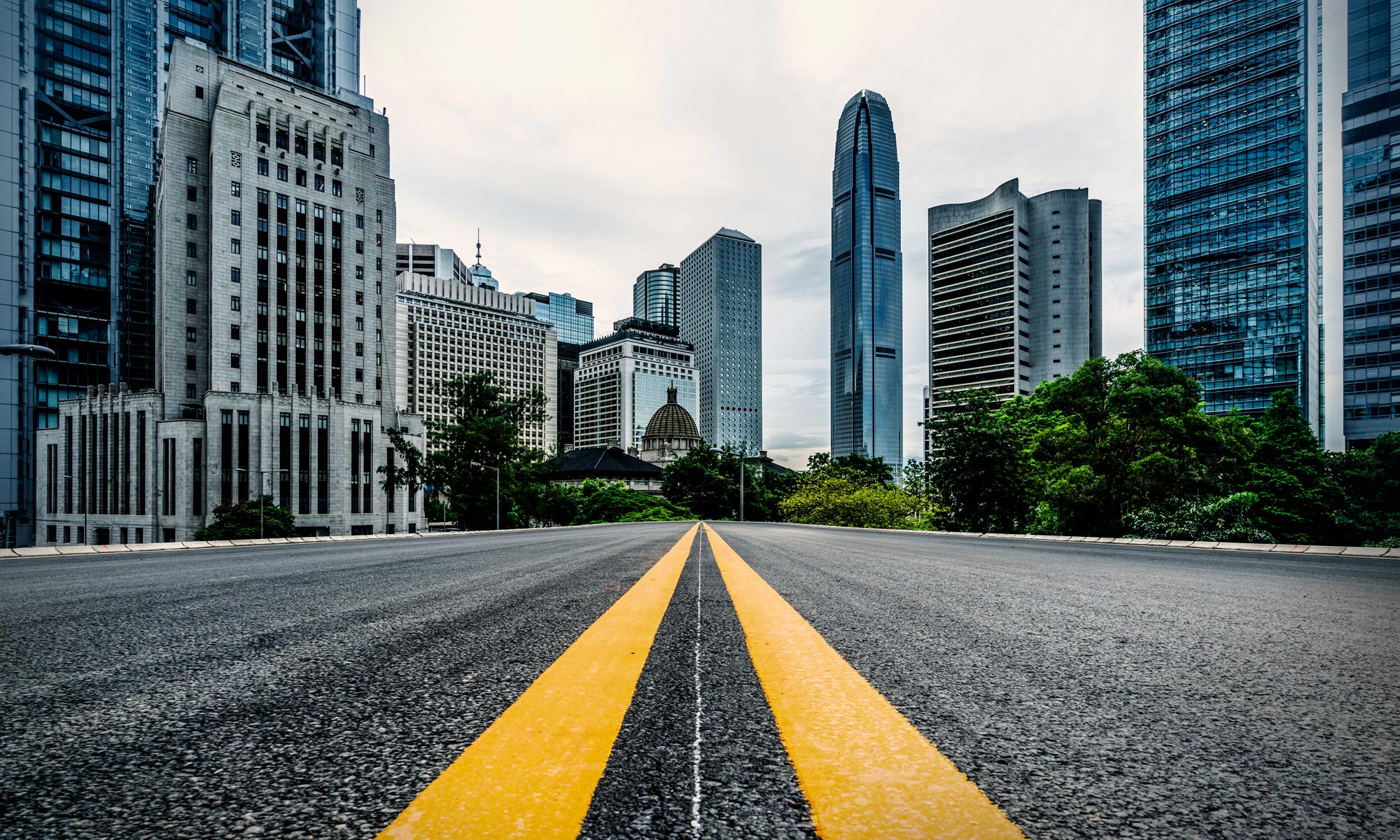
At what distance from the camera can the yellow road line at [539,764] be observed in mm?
933

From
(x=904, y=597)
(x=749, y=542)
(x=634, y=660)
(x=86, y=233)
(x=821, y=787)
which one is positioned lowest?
(x=749, y=542)

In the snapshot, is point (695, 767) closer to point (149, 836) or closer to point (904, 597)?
point (149, 836)

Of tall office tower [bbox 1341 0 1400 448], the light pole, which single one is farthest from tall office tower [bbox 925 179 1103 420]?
the light pole

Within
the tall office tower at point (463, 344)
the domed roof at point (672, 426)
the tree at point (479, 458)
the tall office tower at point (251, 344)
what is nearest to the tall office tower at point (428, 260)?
the tall office tower at point (463, 344)

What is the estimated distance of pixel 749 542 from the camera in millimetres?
11438

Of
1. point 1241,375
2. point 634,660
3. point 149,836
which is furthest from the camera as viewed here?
point 1241,375

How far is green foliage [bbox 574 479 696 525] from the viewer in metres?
62.4

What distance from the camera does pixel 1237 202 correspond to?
9625 centimetres

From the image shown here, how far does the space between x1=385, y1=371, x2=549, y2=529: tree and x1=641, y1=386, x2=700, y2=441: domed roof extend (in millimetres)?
71516

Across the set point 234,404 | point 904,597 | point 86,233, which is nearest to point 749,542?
point 904,597

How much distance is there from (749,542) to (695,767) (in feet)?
34.2

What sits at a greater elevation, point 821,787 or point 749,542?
point 821,787

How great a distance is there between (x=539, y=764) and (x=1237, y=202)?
129580 mm

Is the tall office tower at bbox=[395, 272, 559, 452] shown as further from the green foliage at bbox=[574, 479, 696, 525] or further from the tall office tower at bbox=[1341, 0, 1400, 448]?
the tall office tower at bbox=[1341, 0, 1400, 448]
